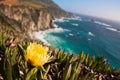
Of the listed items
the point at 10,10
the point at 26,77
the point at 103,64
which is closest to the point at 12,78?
the point at 26,77

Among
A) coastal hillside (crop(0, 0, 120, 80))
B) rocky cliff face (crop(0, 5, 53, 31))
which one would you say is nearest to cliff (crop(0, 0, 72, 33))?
rocky cliff face (crop(0, 5, 53, 31))

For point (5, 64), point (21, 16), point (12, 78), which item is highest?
point (5, 64)

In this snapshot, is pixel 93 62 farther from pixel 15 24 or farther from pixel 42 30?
pixel 42 30

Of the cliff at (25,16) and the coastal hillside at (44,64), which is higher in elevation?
the coastal hillside at (44,64)

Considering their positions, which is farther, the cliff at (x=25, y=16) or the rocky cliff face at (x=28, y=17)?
the rocky cliff face at (x=28, y=17)

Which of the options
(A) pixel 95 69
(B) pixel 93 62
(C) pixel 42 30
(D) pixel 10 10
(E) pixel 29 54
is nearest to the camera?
(E) pixel 29 54

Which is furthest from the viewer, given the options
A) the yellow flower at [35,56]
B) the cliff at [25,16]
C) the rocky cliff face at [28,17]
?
the rocky cliff face at [28,17]

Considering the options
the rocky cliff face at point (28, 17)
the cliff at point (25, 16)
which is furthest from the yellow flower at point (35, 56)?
the rocky cliff face at point (28, 17)

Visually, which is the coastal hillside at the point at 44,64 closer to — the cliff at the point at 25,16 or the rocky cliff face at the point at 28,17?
the cliff at the point at 25,16

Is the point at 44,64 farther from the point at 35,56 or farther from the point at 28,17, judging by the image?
the point at 28,17

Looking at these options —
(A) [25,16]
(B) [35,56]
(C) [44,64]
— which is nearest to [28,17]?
(A) [25,16]

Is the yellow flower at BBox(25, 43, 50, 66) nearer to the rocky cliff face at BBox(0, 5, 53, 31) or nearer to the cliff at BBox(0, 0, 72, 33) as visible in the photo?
the cliff at BBox(0, 0, 72, 33)
